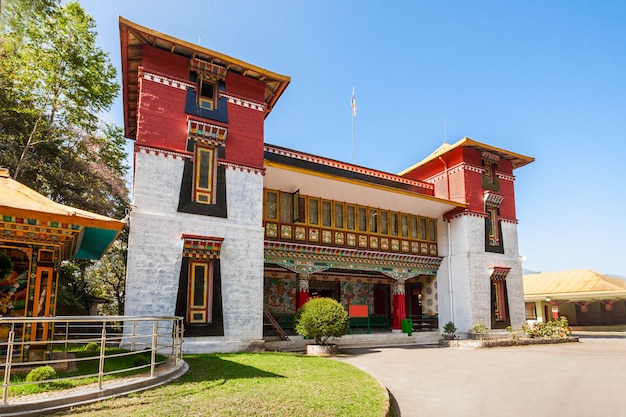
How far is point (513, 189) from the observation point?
21797 millimetres

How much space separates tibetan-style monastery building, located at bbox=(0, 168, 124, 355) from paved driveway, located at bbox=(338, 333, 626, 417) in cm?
616

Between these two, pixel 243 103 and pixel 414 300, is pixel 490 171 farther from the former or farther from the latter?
pixel 243 103

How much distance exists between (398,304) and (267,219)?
7367 millimetres

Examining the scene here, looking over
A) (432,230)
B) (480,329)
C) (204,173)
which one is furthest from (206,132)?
(480,329)

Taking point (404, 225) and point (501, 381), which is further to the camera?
point (404, 225)

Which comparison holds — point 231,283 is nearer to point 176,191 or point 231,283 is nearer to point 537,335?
point 176,191

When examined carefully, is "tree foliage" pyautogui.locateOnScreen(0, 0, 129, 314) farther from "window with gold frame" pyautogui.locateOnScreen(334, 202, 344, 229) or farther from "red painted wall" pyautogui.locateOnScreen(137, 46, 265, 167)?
"window with gold frame" pyautogui.locateOnScreen(334, 202, 344, 229)

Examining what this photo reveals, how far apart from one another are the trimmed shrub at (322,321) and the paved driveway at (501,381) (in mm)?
889

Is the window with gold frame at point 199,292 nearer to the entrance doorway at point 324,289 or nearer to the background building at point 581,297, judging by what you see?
the entrance doorway at point 324,289

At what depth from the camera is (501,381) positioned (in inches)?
348

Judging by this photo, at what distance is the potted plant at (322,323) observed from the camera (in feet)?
42.1

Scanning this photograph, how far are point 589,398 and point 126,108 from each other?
1566 centimetres

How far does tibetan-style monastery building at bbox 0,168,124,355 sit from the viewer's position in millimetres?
6953

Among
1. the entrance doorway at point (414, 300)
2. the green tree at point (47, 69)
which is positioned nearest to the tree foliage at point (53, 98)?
the green tree at point (47, 69)
